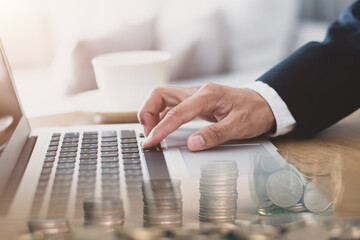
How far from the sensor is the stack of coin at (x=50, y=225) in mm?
345

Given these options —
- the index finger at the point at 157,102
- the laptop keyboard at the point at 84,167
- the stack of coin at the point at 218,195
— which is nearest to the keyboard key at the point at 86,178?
the laptop keyboard at the point at 84,167

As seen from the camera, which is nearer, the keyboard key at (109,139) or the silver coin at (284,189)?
the silver coin at (284,189)

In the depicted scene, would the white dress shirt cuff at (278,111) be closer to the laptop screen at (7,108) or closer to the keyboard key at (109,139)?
the keyboard key at (109,139)

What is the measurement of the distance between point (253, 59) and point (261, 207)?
1740mm

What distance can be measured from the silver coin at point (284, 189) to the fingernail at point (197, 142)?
0.13m

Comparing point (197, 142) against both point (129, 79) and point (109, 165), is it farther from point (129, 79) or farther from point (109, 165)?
point (129, 79)

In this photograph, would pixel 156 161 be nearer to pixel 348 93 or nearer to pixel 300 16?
pixel 348 93

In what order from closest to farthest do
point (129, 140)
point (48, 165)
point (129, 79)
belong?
1. point (48, 165)
2. point (129, 140)
3. point (129, 79)

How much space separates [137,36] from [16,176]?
1.18 metres

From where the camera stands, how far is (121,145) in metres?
0.63

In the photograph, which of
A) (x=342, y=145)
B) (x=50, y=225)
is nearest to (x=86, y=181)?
(x=50, y=225)

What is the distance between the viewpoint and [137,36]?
64.6 inches

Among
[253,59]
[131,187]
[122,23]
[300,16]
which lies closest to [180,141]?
[131,187]

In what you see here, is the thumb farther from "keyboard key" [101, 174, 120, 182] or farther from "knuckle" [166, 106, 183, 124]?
"keyboard key" [101, 174, 120, 182]
